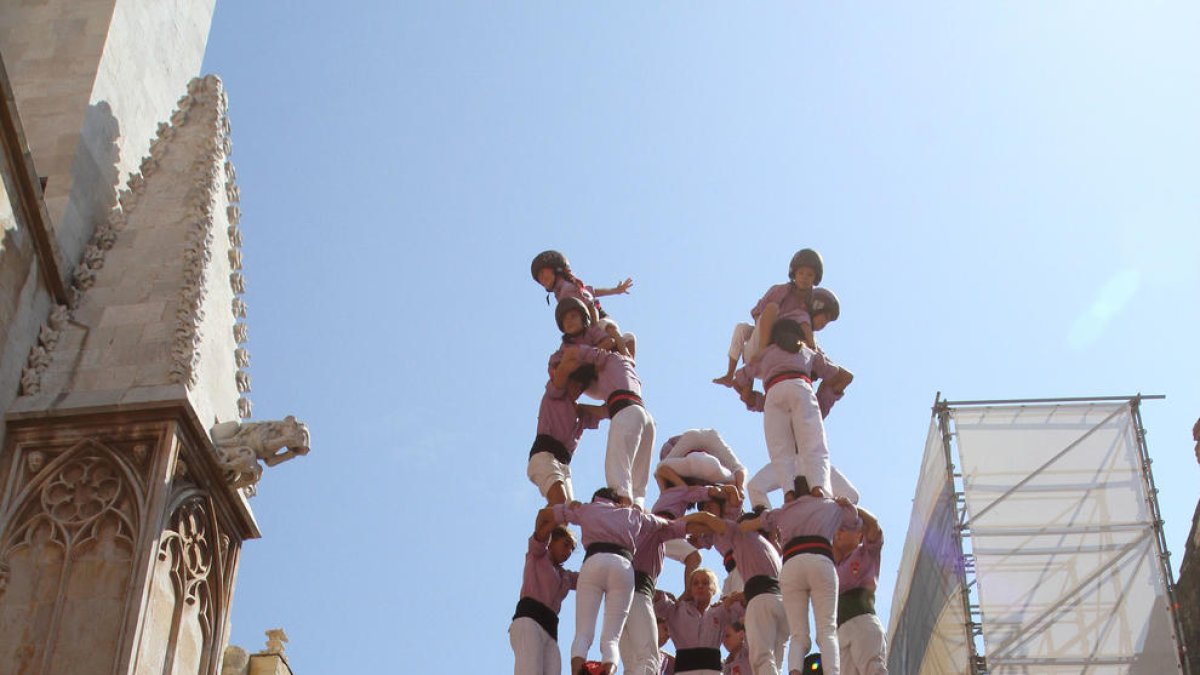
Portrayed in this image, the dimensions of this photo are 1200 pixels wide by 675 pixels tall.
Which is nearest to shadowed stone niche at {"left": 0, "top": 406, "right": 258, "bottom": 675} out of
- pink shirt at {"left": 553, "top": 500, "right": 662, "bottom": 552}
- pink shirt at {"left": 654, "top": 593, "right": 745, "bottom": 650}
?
pink shirt at {"left": 553, "top": 500, "right": 662, "bottom": 552}

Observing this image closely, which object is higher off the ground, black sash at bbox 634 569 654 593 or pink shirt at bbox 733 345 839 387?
pink shirt at bbox 733 345 839 387

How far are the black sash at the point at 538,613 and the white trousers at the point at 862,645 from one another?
2538 millimetres

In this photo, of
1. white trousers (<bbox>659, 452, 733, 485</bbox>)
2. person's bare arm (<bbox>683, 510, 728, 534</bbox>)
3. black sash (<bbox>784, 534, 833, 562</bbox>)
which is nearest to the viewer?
black sash (<bbox>784, 534, 833, 562</bbox>)

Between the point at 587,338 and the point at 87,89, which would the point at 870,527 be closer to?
the point at 587,338

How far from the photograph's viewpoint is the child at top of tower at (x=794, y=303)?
1739cm

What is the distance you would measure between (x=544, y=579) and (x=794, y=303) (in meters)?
4.29

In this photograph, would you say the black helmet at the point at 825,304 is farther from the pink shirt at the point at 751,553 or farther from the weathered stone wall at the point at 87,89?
the weathered stone wall at the point at 87,89

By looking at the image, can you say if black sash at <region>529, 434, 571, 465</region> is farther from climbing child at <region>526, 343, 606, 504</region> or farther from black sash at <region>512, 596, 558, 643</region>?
black sash at <region>512, 596, 558, 643</region>

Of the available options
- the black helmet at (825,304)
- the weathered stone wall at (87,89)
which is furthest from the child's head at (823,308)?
the weathered stone wall at (87,89)

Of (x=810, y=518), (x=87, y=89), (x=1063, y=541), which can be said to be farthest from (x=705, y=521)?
(x=1063, y=541)

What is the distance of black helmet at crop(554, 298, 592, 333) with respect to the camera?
56.2 feet

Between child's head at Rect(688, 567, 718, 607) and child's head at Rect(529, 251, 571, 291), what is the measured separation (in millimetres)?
3349

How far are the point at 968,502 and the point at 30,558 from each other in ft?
43.8

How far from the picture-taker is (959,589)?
22766 millimetres
